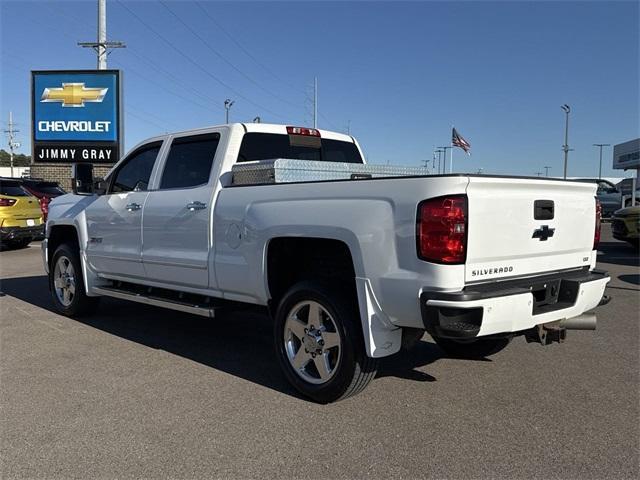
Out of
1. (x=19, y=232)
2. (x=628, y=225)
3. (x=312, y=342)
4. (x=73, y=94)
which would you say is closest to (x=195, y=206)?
(x=312, y=342)

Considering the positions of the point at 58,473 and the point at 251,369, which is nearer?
the point at 58,473

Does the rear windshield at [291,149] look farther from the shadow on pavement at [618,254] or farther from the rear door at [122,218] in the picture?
the shadow on pavement at [618,254]

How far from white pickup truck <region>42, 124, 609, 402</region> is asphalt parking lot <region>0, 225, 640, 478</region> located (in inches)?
14.5

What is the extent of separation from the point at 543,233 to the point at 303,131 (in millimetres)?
2866

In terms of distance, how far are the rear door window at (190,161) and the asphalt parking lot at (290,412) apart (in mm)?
1626

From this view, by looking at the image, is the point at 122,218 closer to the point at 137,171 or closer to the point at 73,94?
the point at 137,171

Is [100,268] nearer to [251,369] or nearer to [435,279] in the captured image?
[251,369]

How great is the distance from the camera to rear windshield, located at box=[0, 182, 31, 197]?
46.2ft

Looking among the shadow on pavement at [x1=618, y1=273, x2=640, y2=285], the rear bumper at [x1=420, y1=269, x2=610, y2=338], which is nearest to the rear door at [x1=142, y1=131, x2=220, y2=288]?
the rear bumper at [x1=420, y1=269, x2=610, y2=338]

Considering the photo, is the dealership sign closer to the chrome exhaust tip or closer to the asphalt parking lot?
the asphalt parking lot

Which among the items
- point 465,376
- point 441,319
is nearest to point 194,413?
point 441,319

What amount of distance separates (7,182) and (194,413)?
1290cm

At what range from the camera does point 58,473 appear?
10.3ft

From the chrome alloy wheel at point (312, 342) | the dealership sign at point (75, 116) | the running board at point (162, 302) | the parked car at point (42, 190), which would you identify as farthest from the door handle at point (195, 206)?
the dealership sign at point (75, 116)
